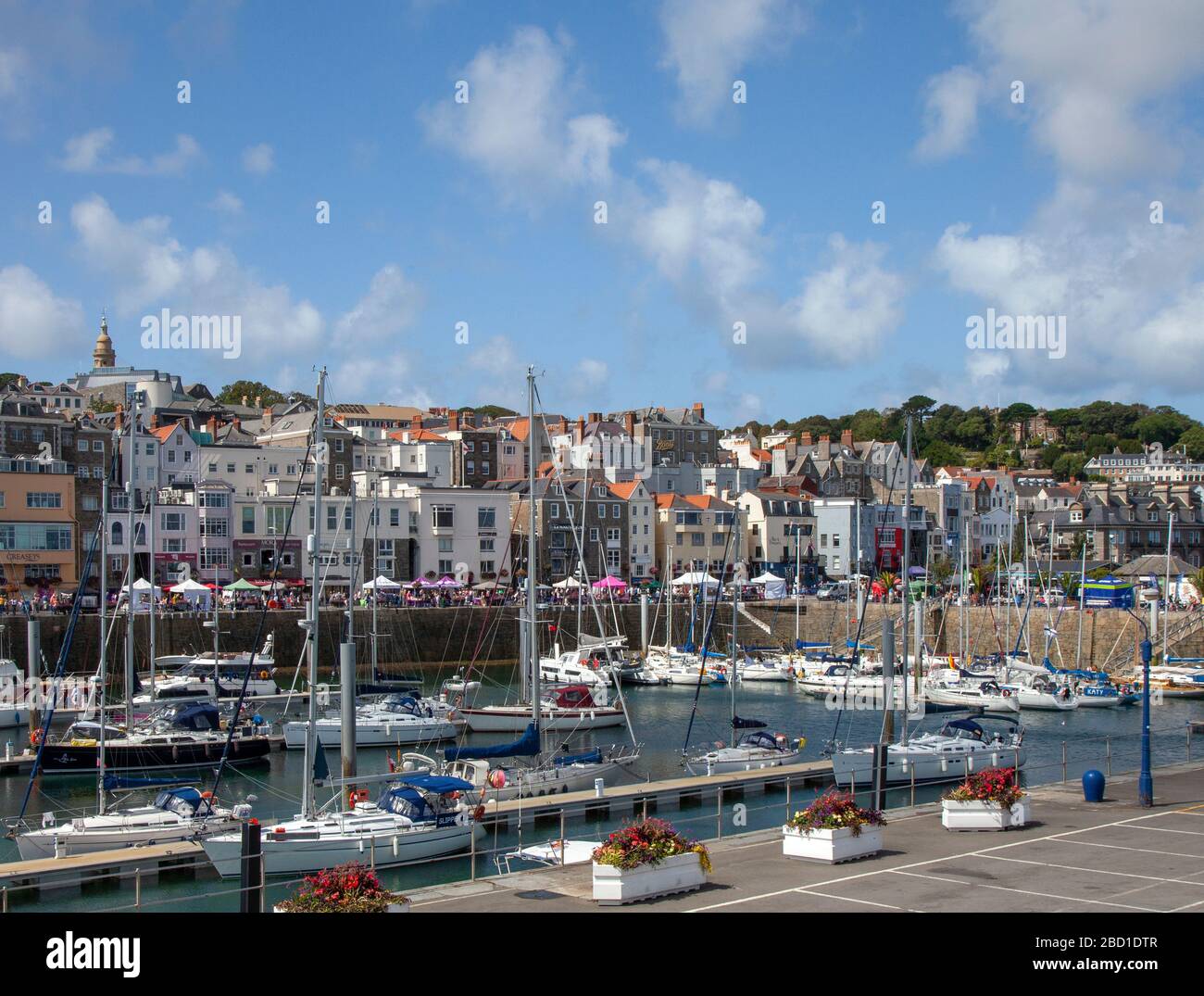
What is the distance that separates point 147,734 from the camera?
43906mm

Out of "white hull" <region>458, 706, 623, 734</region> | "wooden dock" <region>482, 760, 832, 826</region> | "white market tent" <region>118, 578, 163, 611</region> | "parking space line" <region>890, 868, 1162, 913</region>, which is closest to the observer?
"parking space line" <region>890, 868, 1162, 913</region>

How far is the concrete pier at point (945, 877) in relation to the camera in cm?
A: 1748

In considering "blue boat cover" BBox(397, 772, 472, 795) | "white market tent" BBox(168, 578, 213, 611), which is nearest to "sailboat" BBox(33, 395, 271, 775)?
"blue boat cover" BBox(397, 772, 472, 795)

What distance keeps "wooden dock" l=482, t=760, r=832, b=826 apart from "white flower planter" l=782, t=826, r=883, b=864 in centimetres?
1094

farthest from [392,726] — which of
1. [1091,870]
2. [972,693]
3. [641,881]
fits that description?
[1091,870]

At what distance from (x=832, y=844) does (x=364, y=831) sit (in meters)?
12.7

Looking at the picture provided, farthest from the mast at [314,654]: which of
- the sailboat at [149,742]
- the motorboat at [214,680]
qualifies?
the motorboat at [214,680]

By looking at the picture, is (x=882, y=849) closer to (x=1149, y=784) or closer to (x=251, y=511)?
(x=1149, y=784)

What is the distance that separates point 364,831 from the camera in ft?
95.3

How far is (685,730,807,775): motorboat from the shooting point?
136 feet

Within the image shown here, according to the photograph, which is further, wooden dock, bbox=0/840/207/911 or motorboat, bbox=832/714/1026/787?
motorboat, bbox=832/714/1026/787

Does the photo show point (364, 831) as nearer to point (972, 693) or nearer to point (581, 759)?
point (581, 759)

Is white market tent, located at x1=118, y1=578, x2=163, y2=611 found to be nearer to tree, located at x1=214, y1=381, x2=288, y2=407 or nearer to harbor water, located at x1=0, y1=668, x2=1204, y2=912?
harbor water, located at x1=0, y1=668, x2=1204, y2=912

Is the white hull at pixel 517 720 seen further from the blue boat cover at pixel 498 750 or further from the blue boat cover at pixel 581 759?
the blue boat cover at pixel 498 750
